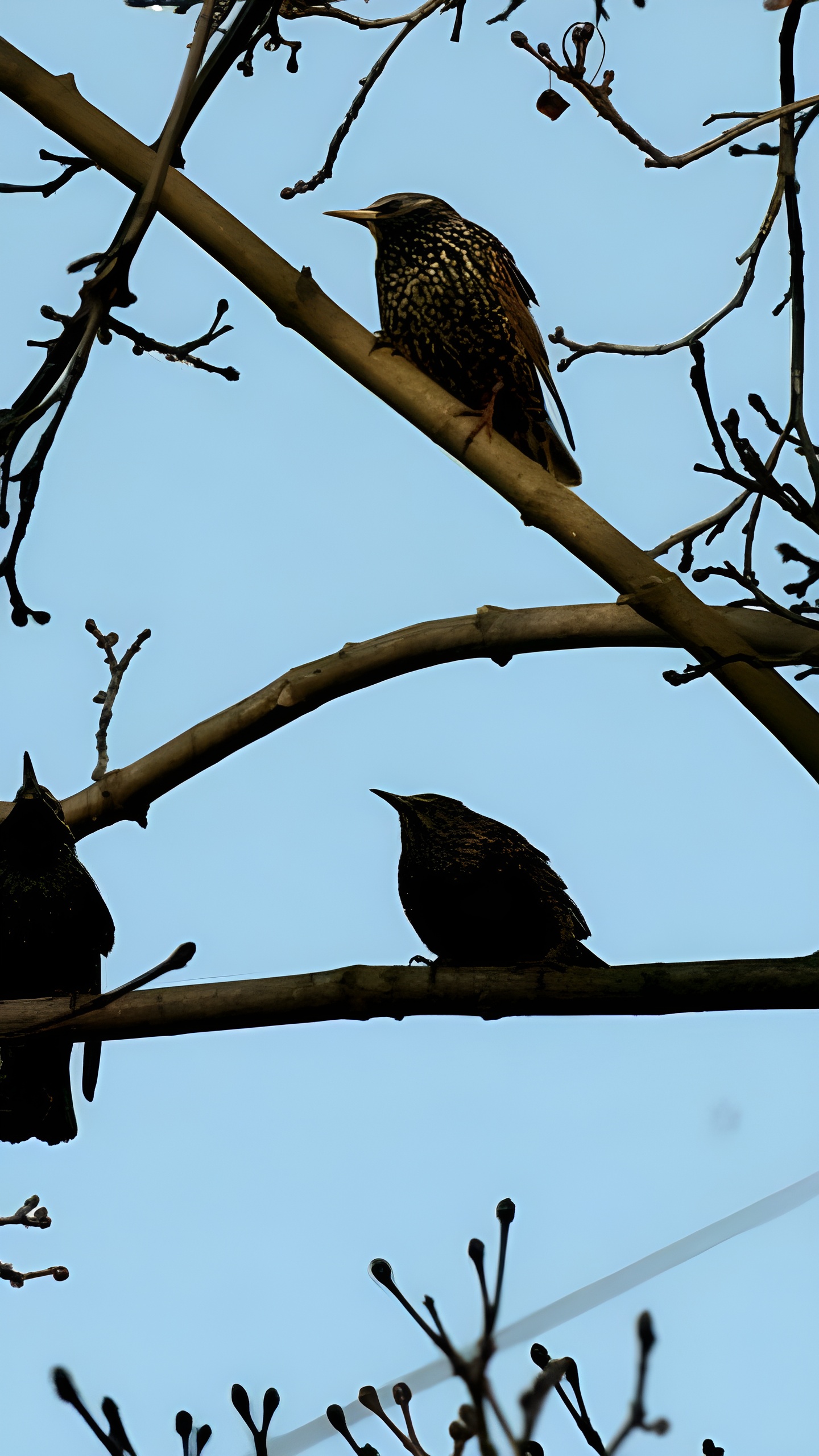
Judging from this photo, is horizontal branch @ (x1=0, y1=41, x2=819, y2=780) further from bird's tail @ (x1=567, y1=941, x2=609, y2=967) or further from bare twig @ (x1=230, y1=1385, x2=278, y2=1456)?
bare twig @ (x1=230, y1=1385, x2=278, y2=1456)

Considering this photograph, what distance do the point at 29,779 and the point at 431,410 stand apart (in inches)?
60.2

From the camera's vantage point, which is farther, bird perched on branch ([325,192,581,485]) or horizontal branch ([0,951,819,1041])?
bird perched on branch ([325,192,581,485])

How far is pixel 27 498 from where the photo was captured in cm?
312

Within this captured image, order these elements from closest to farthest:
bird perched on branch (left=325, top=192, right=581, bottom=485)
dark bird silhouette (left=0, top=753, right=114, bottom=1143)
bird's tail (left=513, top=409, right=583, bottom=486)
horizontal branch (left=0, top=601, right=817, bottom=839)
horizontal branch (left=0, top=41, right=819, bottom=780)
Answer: horizontal branch (left=0, top=41, right=819, bottom=780) → horizontal branch (left=0, top=601, right=817, bottom=839) → dark bird silhouette (left=0, top=753, right=114, bottom=1143) → bird perched on branch (left=325, top=192, right=581, bottom=485) → bird's tail (left=513, top=409, right=583, bottom=486)

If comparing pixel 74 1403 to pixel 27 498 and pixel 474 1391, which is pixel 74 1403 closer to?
pixel 474 1391

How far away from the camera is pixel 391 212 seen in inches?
165

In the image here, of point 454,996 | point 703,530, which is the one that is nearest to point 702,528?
point 703,530

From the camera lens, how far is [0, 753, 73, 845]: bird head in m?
3.64

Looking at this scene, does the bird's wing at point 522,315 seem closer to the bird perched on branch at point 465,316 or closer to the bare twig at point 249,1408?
the bird perched on branch at point 465,316

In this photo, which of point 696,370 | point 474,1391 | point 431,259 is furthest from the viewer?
point 431,259

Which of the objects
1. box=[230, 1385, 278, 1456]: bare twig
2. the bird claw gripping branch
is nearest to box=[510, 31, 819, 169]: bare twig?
the bird claw gripping branch

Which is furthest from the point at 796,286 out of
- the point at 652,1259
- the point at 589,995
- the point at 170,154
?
the point at 652,1259

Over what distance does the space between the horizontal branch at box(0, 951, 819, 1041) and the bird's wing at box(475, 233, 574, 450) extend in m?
2.04

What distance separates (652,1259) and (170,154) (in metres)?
2.12
